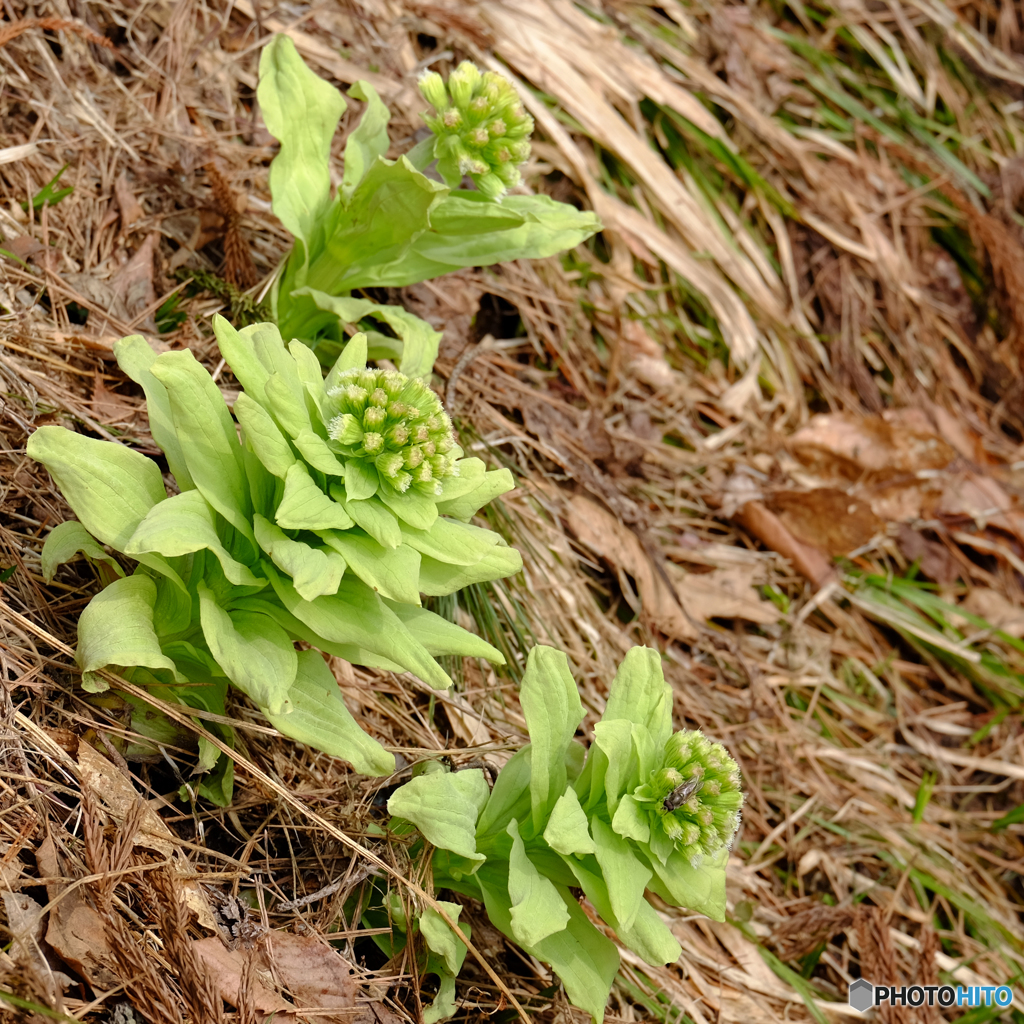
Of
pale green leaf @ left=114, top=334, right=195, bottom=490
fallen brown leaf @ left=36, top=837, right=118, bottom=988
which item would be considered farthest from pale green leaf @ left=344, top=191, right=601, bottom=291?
fallen brown leaf @ left=36, top=837, right=118, bottom=988

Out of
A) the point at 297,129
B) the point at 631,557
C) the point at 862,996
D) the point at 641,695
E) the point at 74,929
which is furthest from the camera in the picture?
the point at 631,557

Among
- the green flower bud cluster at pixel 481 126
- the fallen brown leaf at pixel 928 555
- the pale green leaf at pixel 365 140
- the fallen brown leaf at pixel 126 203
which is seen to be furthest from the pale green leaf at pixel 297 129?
the fallen brown leaf at pixel 928 555

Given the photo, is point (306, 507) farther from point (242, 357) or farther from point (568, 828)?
point (568, 828)

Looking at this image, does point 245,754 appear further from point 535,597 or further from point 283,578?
point 535,597

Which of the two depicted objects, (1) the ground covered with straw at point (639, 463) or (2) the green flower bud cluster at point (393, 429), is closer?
(2) the green flower bud cluster at point (393, 429)

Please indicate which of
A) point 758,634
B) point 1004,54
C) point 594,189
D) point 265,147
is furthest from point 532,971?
point 1004,54

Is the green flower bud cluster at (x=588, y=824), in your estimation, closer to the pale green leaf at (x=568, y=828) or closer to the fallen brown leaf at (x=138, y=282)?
the pale green leaf at (x=568, y=828)

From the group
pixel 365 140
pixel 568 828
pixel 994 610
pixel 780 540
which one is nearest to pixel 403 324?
pixel 365 140
